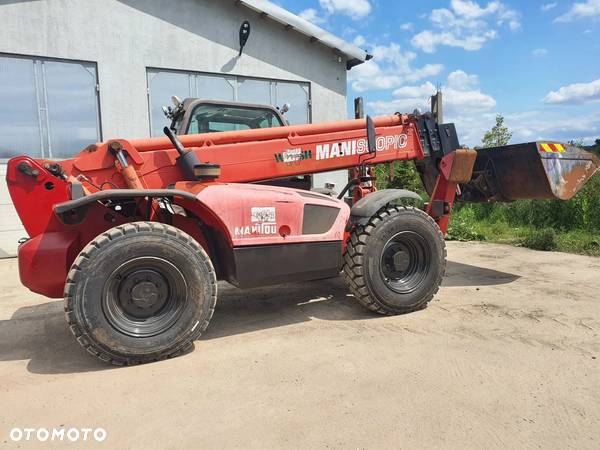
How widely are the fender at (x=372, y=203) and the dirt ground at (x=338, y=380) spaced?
0.95m

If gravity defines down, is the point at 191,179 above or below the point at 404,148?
below

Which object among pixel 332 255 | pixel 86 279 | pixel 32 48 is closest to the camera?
pixel 86 279

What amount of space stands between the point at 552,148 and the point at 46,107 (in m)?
8.90

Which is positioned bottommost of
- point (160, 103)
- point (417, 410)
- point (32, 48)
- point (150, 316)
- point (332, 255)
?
point (417, 410)

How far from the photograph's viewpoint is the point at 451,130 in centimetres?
530

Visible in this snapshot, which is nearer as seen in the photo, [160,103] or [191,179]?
[191,179]

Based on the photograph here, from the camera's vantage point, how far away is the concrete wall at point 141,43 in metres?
8.65

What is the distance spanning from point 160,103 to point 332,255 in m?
7.24

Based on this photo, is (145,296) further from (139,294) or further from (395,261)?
(395,261)

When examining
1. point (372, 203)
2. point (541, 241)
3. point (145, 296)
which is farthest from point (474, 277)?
point (145, 296)

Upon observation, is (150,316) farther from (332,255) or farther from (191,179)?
(332,255)

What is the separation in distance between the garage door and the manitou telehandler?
17.8ft

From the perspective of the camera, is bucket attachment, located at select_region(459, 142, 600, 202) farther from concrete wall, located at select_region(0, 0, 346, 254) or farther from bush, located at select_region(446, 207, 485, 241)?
concrete wall, located at select_region(0, 0, 346, 254)

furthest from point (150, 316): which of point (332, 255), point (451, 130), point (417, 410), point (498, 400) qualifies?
point (451, 130)
